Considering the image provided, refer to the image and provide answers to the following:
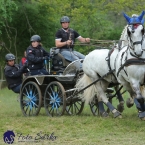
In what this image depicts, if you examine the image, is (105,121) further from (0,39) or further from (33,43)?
(0,39)

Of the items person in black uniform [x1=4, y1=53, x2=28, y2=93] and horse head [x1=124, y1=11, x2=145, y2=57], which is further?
person in black uniform [x1=4, y1=53, x2=28, y2=93]

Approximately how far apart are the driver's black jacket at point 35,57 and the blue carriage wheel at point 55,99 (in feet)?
2.15

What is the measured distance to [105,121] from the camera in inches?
369

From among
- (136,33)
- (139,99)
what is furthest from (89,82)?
(136,33)

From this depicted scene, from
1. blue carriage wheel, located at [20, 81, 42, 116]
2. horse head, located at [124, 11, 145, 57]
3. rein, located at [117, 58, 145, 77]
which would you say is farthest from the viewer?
blue carriage wheel, located at [20, 81, 42, 116]

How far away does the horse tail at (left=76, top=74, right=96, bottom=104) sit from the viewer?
35.3ft

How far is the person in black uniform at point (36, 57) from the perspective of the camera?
37.1 ft

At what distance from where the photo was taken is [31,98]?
452 inches

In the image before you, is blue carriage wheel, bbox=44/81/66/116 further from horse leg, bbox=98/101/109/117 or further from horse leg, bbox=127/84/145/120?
horse leg, bbox=127/84/145/120

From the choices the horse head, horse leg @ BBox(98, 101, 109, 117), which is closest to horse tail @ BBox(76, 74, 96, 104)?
horse leg @ BBox(98, 101, 109, 117)

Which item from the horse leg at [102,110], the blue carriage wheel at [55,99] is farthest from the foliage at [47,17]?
the horse leg at [102,110]

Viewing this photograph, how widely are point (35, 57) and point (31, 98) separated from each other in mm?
913

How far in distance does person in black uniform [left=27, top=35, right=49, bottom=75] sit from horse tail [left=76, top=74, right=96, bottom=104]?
95cm

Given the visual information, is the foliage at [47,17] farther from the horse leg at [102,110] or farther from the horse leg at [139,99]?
the horse leg at [139,99]
